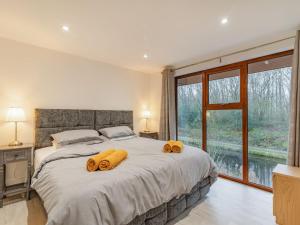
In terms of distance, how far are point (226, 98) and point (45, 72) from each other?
11.3ft

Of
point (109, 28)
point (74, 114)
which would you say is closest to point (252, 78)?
point (109, 28)

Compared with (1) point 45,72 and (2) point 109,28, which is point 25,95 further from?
(2) point 109,28

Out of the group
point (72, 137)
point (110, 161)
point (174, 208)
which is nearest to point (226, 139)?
point (174, 208)

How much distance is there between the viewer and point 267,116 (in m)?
2.76

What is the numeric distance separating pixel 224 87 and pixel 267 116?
2.98ft

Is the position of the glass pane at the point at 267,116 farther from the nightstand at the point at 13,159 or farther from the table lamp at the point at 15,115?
the table lamp at the point at 15,115

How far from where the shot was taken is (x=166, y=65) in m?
3.96

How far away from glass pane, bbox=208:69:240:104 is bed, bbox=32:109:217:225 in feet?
4.71

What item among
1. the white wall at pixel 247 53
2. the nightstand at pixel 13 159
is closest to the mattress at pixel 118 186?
the nightstand at pixel 13 159

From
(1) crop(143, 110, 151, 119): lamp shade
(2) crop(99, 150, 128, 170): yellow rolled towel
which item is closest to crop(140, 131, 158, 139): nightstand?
(1) crop(143, 110, 151, 119): lamp shade

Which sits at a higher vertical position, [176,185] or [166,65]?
[166,65]

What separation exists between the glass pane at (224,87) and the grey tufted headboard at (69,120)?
2.08 m

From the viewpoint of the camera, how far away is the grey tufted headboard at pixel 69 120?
2.76 metres

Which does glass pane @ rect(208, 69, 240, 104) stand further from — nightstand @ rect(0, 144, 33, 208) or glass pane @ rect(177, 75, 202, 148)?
nightstand @ rect(0, 144, 33, 208)
